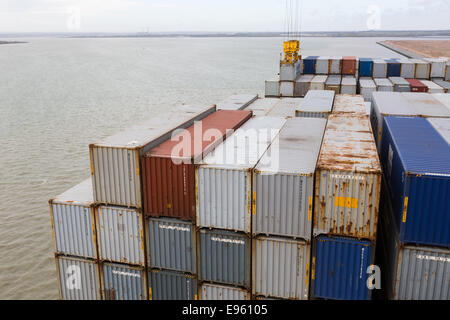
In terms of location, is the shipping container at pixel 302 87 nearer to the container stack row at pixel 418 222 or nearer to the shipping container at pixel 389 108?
the shipping container at pixel 389 108

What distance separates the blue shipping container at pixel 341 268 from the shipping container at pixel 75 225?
9.05 m

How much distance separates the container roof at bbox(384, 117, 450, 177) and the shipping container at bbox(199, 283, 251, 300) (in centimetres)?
761

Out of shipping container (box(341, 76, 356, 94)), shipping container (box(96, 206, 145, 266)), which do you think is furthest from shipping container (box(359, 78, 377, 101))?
shipping container (box(96, 206, 145, 266))

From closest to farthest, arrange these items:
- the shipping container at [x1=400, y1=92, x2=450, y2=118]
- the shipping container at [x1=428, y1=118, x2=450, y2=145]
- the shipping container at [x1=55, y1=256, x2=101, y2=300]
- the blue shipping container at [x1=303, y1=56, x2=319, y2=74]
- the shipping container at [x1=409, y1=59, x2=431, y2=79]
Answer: the shipping container at [x1=428, y1=118, x2=450, y2=145]
the shipping container at [x1=55, y1=256, x2=101, y2=300]
the shipping container at [x1=400, y1=92, x2=450, y2=118]
the shipping container at [x1=409, y1=59, x2=431, y2=79]
the blue shipping container at [x1=303, y1=56, x2=319, y2=74]

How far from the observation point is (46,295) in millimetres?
21219

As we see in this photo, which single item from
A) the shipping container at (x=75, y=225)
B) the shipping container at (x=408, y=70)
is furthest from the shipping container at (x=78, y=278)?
the shipping container at (x=408, y=70)

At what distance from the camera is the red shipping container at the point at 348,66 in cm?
4853

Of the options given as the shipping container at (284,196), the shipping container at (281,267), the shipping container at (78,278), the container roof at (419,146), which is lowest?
the shipping container at (78,278)

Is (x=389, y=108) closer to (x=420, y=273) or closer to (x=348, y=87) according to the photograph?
(x=420, y=273)

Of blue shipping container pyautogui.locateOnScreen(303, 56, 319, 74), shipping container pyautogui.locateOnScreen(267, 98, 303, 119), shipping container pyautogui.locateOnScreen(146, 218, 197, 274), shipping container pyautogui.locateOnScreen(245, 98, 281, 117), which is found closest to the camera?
shipping container pyautogui.locateOnScreen(146, 218, 197, 274)

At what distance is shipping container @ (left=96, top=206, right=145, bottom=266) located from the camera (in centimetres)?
1484

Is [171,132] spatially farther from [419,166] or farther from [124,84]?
[124,84]

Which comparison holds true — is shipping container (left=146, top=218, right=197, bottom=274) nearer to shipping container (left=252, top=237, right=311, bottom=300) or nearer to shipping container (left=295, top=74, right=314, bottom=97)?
shipping container (left=252, top=237, right=311, bottom=300)

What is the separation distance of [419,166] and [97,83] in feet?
304
